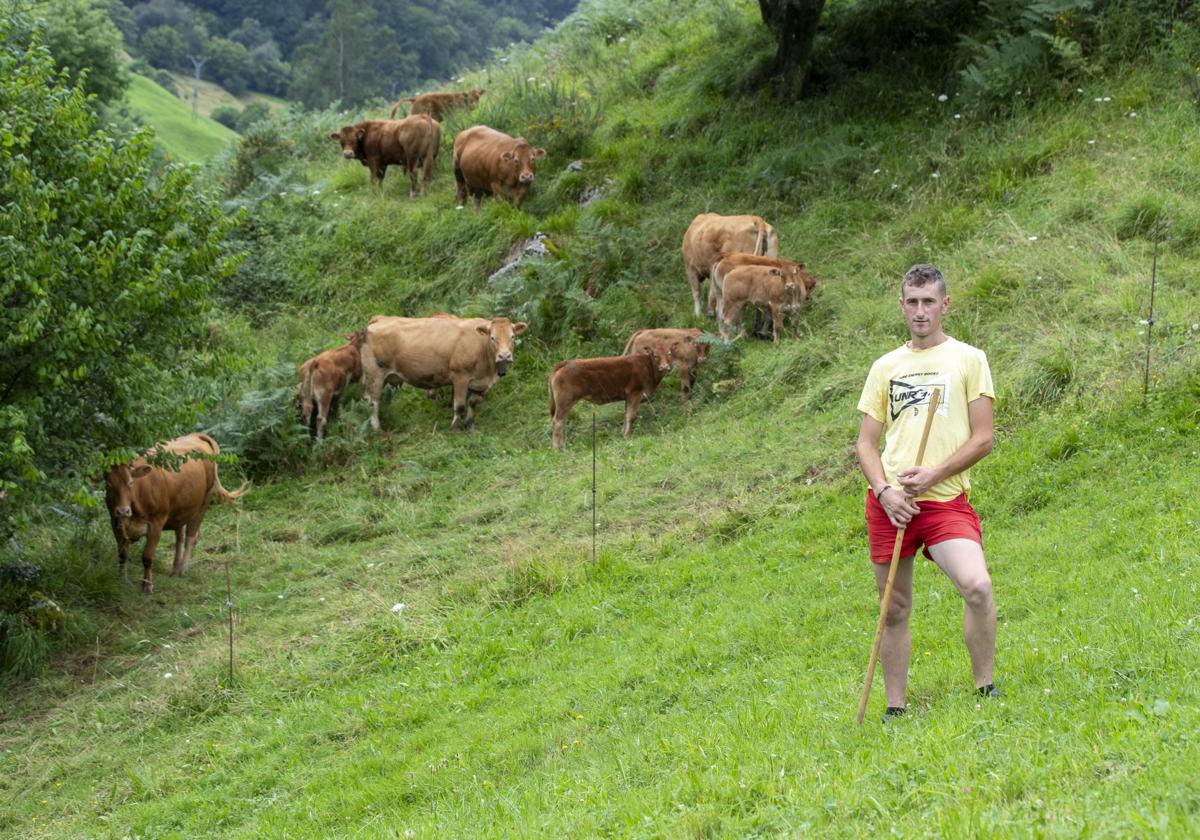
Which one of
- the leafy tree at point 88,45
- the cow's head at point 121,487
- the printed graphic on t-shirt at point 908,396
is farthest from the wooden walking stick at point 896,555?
the leafy tree at point 88,45

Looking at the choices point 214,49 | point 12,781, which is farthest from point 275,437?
point 214,49

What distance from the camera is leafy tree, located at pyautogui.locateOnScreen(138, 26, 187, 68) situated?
8781 cm

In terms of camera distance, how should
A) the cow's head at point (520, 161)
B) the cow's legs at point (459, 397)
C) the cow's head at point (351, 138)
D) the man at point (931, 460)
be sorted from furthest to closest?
the cow's head at point (351, 138)
the cow's head at point (520, 161)
the cow's legs at point (459, 397)
the man at point (931, 460)

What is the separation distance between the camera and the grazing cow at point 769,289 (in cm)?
1677

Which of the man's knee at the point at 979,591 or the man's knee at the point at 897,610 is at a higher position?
the man's knee at the point at 979,591

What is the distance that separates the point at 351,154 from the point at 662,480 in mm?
13662

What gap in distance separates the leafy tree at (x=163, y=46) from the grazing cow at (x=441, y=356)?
252 feet

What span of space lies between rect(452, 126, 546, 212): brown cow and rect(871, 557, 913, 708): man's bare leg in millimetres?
16678

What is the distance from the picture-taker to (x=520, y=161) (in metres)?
22.3

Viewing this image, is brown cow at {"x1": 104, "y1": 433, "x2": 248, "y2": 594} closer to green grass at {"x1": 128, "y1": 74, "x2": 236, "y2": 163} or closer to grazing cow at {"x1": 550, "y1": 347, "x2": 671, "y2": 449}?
grazing cow at {"x1": 550, "y1": 347, "x2": 671, "y2": 449}

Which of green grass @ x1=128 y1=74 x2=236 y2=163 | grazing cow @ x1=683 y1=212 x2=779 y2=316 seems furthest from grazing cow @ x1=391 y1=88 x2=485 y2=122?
green grass @ x1=128 y1=74 x2=236 y2=163

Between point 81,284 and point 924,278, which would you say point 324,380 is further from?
point 924,278

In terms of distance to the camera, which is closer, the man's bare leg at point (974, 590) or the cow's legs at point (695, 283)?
the man's bare leg at point (974, 590)

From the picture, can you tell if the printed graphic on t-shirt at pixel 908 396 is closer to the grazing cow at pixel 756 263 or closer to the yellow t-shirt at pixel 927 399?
the yellow t-shirt at pixel 927 399
